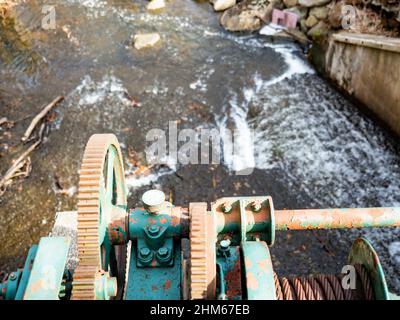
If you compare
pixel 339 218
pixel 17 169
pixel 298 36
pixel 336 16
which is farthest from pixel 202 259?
pixel 298 36

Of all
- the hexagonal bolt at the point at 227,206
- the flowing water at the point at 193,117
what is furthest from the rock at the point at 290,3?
the hexagonal bolt at the point at 227,206

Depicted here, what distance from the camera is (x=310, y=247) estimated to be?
21.0 ft

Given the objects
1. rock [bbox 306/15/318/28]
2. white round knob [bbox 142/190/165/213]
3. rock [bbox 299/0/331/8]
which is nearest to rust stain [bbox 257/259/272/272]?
white round knob [bbox 142/190/165/213]

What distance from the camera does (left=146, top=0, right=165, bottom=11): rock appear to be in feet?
41.8

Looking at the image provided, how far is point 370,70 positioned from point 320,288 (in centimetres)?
611

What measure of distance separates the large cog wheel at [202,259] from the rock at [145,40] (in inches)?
350

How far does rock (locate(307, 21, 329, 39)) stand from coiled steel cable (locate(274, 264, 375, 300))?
7944 millimetres

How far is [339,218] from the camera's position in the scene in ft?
10.7

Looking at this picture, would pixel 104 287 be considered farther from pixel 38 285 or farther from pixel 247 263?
pixel 247 263

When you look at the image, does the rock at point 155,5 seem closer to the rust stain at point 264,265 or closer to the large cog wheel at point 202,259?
the large cog wheel at point 202,259

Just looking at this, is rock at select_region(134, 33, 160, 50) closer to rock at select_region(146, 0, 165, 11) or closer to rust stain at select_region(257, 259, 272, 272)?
rock at select_region(146, 0, 165, 11)
